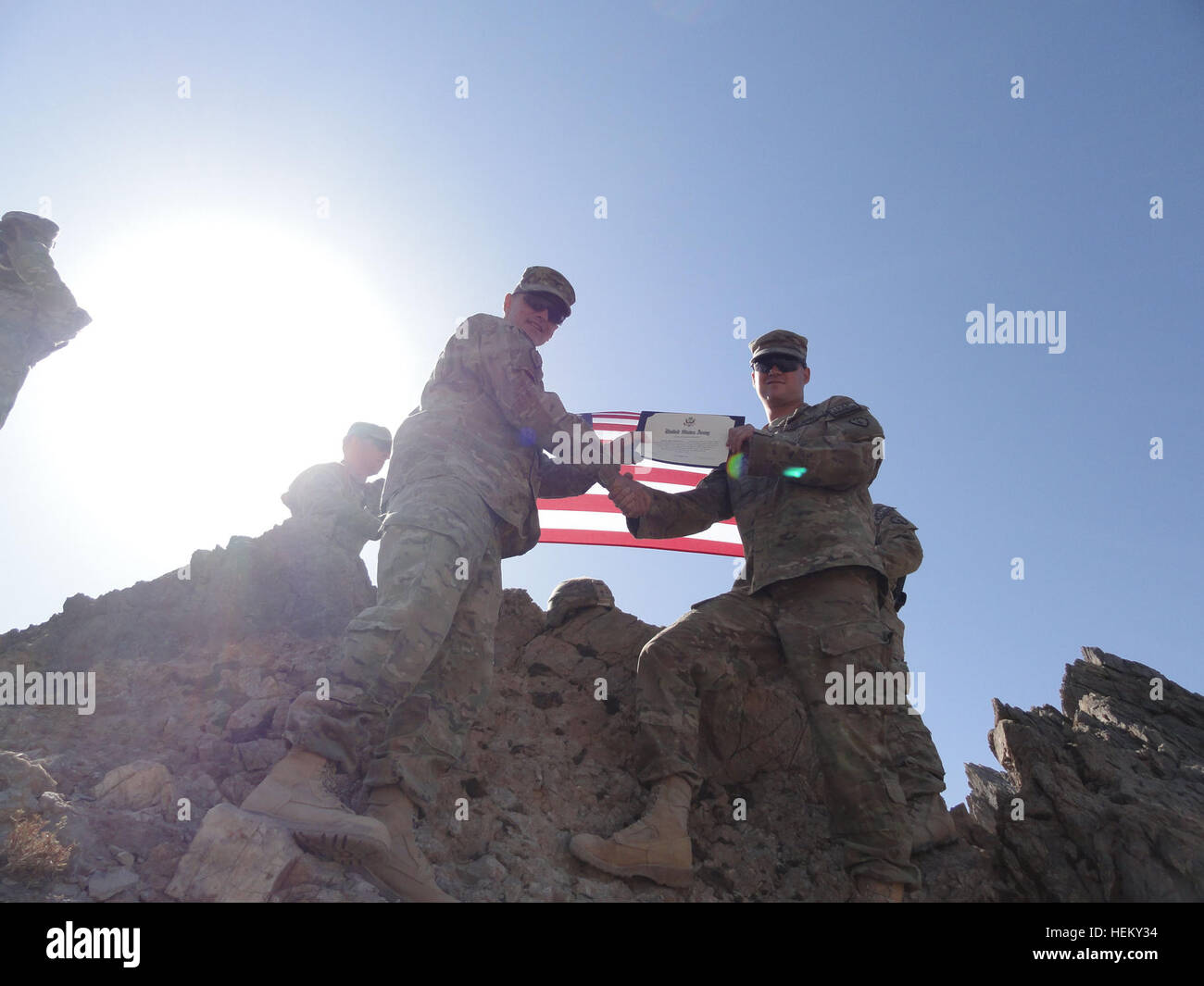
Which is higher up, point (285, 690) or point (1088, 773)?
point (285, 690)

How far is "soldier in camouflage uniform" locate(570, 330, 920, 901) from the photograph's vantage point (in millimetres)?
3559

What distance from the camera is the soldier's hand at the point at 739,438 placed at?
4520 millimetres

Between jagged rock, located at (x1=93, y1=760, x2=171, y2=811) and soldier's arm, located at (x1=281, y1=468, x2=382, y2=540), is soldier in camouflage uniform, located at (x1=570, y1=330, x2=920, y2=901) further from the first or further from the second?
soldier's arm, located at (x1=281, y1=468, x2=382, y2=540)

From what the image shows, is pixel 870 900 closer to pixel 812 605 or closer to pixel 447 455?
pixel 812 605

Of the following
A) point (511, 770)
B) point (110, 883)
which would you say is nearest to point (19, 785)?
point (110, 883)

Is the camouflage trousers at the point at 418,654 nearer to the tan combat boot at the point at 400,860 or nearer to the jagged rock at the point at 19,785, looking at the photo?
the tan combat boot at the point at 400,860

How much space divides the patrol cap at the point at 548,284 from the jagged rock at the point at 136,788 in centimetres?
328

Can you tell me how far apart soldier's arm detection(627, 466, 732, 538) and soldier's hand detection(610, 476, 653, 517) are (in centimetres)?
9

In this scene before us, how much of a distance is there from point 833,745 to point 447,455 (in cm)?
240

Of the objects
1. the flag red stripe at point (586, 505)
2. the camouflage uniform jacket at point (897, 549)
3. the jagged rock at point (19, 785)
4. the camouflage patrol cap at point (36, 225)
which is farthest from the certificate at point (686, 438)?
the camouflage patrol cap at point (36, 225)

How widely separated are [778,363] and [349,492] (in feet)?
10.6
